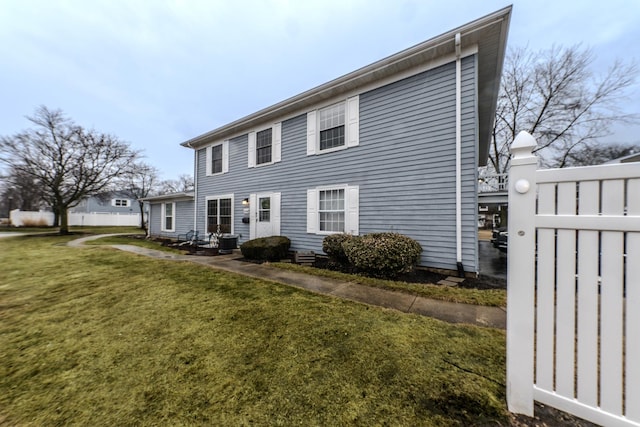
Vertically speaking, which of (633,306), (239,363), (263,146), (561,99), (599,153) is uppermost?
(561,99)

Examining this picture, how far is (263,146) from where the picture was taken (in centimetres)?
937

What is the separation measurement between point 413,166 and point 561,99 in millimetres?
15583

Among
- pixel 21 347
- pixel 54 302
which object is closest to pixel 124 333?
pixel 21 347

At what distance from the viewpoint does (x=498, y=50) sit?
5.54 metres

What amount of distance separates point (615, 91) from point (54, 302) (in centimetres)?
2404

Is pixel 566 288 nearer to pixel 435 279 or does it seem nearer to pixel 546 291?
pixel 546 291

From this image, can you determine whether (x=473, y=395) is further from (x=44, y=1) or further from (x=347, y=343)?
(x=44, y=1)

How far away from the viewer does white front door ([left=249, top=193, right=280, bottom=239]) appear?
28.4 feet

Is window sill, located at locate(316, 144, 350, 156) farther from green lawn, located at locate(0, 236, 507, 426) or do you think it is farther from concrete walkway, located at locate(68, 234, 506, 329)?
green lawn, located at locate(0, 236, 507, 426)

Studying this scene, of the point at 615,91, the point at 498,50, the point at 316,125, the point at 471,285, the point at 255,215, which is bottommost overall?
the point at 471,285

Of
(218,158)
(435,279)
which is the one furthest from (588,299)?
(218,158)

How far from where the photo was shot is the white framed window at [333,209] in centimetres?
683

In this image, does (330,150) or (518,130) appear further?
(518,130)

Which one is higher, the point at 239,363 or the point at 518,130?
the point at 518,130
